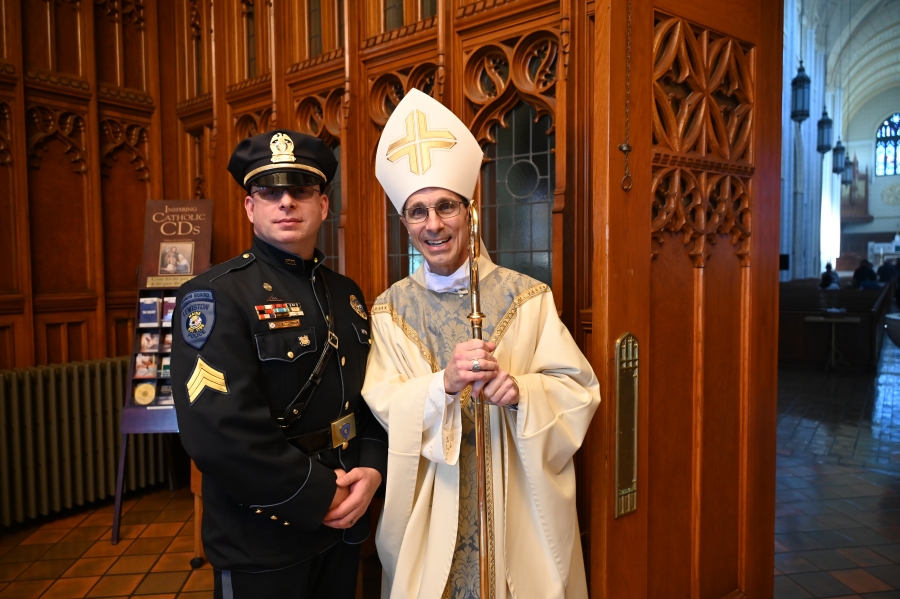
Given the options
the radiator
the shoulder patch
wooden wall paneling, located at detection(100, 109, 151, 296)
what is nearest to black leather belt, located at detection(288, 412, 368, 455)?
the shoulder patch

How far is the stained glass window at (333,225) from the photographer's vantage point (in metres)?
3.63

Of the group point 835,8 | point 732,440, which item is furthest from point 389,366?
point 835,8

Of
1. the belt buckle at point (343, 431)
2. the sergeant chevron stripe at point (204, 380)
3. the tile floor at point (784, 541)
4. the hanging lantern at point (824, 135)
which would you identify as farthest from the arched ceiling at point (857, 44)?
the sergeant chevron stripe at point (204, 380)

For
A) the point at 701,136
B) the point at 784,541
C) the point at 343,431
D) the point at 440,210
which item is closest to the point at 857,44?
the point at 784,541

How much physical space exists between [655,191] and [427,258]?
80 centimetres

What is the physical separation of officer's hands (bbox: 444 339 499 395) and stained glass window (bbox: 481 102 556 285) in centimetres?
137

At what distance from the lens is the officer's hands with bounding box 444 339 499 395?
4.56 feet

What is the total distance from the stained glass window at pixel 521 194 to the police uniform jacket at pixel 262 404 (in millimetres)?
1203

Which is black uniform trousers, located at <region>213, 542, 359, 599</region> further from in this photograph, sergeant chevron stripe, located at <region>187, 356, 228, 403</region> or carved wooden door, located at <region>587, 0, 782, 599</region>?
carved wooden door, located at <region>587, 0, 782, 599</region>

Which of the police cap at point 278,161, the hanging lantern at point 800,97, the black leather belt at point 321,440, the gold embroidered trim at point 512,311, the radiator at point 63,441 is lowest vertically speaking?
the radiator at point 63,441

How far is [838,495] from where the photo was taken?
404 cm

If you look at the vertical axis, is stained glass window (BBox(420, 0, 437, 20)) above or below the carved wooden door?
above

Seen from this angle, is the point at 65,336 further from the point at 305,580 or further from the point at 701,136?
the point at 701,136

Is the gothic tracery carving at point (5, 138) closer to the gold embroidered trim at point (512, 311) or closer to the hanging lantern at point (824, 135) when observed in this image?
the gold embroidered trim at point (512, 311)
